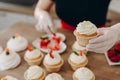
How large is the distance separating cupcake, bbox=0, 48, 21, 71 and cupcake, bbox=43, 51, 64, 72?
0.61ft

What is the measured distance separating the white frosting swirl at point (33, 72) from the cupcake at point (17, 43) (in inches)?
10.4

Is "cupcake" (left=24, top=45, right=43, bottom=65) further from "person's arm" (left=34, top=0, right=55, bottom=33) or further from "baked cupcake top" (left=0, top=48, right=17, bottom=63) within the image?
"person's arm" (left=34, top=0, right=55, bottom=33)

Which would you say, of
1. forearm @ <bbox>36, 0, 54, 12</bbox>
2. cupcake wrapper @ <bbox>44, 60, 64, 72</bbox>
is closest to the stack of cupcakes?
cupcake wrapper @ <bbox>44, 60, 64, 72</bbox>

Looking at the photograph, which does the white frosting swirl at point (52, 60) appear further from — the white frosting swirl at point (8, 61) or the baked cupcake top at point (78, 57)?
the white frosting swirl at point (8, 61)

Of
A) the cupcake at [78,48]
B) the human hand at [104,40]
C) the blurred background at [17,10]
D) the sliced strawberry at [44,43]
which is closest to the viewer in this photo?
the human hand at [104,40]

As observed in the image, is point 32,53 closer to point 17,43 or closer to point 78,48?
point 17,43

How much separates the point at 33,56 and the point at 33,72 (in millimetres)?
159

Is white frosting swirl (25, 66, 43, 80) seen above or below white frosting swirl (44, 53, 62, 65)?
below

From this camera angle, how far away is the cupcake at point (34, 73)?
4.38ft

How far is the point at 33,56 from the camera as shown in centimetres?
148

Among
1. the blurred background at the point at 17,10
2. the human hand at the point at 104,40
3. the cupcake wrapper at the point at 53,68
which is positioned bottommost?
the blurred background at the point at 17,10

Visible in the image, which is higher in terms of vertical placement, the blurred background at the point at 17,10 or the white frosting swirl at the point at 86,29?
the white frosting swirl at the point at 86,29

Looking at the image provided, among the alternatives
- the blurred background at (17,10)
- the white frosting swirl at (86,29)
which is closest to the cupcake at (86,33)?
the white frosting swirl at (86,29)

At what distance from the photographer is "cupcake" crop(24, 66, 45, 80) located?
1.33 meters
